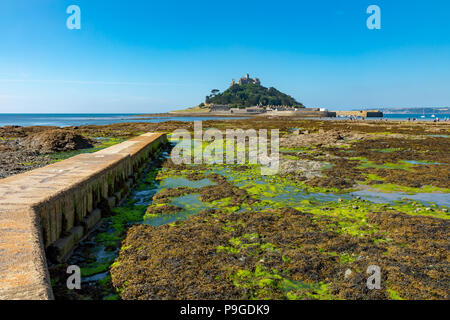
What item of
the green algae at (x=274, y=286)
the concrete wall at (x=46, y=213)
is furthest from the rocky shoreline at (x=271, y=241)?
the concrete wall at (x=46, y=213)

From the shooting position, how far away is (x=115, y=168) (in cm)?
895

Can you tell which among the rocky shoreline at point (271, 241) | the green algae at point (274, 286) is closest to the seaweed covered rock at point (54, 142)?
the rocky shoreline at point (271, 241)

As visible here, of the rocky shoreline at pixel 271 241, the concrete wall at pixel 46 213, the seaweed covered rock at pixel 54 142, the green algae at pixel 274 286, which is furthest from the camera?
the seaweed covered rock at pixel 54 142

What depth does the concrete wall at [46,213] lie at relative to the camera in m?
2.95

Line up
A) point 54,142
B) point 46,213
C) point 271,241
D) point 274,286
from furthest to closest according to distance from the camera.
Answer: point 54,142 < point 271,241 < point 46,213 < point 274,286

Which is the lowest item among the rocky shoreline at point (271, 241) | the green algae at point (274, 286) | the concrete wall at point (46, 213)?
the green algae at point (274, 286)

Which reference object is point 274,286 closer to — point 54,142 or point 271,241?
point 271,241

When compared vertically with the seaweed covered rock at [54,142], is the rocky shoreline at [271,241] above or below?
below

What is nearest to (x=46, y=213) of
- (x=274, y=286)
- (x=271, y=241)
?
(x=274, y=286)

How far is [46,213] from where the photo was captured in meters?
4.69

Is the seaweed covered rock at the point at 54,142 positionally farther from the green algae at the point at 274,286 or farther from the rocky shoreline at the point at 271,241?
the green algae at the point at 274,286

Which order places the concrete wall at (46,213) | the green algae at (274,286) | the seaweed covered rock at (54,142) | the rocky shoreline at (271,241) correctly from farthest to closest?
the seaweed covered rock at (54,142), the rocky shoreline at (271,241), the green algae at (274,286), the concrete wall at (46,213)

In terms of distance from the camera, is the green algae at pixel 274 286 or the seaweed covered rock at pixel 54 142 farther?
the seaweed covered rock at pixel 54 142
